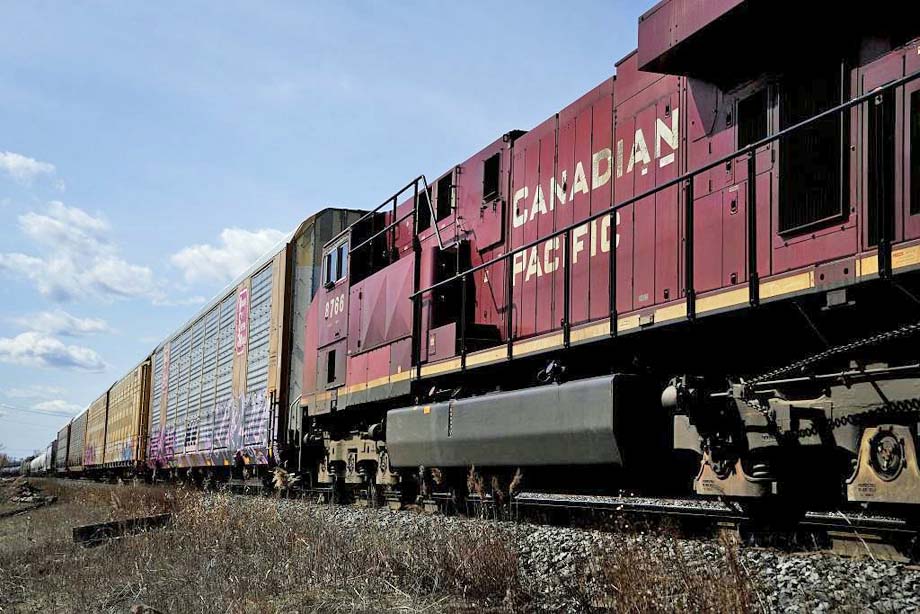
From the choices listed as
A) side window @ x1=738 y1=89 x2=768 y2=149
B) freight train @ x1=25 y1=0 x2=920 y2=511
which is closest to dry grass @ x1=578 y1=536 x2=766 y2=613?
freight train @ x1=25 y1=0 x2=920 y2=511

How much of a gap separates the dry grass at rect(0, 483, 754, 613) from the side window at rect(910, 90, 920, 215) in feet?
7.31

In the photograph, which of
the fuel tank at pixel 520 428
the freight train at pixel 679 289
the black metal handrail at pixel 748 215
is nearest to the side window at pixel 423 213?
the freight train at pixel 679 289

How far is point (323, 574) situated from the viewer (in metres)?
5.57

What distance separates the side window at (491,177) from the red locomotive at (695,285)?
2 cm

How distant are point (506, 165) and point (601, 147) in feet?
5.36

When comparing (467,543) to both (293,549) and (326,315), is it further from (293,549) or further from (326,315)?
(326,315)

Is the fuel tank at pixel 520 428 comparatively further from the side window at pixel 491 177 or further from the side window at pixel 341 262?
the side window at pixel 341 262

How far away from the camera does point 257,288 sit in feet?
55.3

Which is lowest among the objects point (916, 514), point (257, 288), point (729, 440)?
point (916, 514)

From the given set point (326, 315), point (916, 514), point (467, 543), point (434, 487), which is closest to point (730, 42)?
point (916, 514)

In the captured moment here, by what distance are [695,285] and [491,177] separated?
377cm

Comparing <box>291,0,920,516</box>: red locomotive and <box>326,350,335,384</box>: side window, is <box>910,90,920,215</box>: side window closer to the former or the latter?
<box>291,0,920,516</box>: red locomotive

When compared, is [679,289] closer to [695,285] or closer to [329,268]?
[695,285]

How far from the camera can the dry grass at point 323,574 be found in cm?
439
